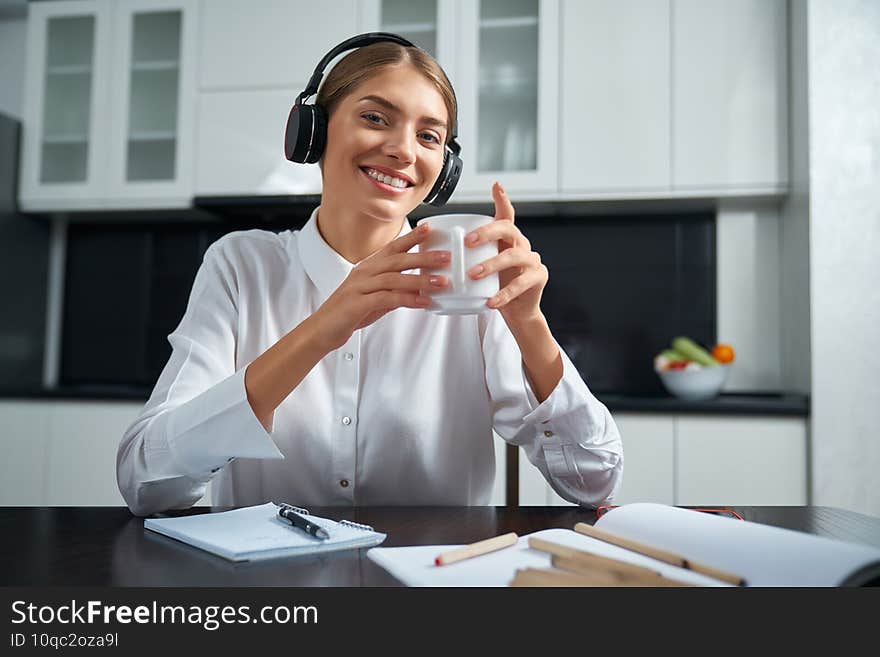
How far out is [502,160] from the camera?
2316mm

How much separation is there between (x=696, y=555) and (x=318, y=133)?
0.79 m

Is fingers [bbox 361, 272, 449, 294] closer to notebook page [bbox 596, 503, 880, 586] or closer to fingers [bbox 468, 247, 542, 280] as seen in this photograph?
fingers [bbox 468, 247, 542, 280]

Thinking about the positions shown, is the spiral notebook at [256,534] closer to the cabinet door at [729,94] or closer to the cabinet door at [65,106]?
the cabinet door at [729,94]

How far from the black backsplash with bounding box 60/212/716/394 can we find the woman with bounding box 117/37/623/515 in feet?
4.75

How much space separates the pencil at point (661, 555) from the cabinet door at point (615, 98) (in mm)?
1744

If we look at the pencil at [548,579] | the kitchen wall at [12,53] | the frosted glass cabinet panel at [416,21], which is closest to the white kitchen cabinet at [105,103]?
the kitchen wall at [12,53]

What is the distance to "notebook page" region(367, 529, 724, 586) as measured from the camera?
487 mm

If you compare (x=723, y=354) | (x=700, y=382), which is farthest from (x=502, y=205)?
(x=723, y=354)

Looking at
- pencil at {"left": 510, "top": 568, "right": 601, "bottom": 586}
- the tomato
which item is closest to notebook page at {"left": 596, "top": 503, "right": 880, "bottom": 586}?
pencil at {"left": 510, "top": 568, "right": 601, "bottom": 586}

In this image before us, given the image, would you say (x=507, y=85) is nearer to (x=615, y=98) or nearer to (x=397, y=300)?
(x=615, y=98)

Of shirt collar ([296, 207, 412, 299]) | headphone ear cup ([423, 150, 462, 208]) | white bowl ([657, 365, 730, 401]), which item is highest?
headphone ear cup ([423, 150, 462, 208])

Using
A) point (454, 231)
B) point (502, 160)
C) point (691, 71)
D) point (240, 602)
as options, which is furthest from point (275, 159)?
point (240, 602)

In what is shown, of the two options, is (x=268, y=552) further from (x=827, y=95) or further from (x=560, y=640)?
(x=827, y=95)

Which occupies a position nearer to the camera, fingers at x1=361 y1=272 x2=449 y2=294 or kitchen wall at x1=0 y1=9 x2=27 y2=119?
fingers at x1=361 y1=272 x2=449 y2=294
